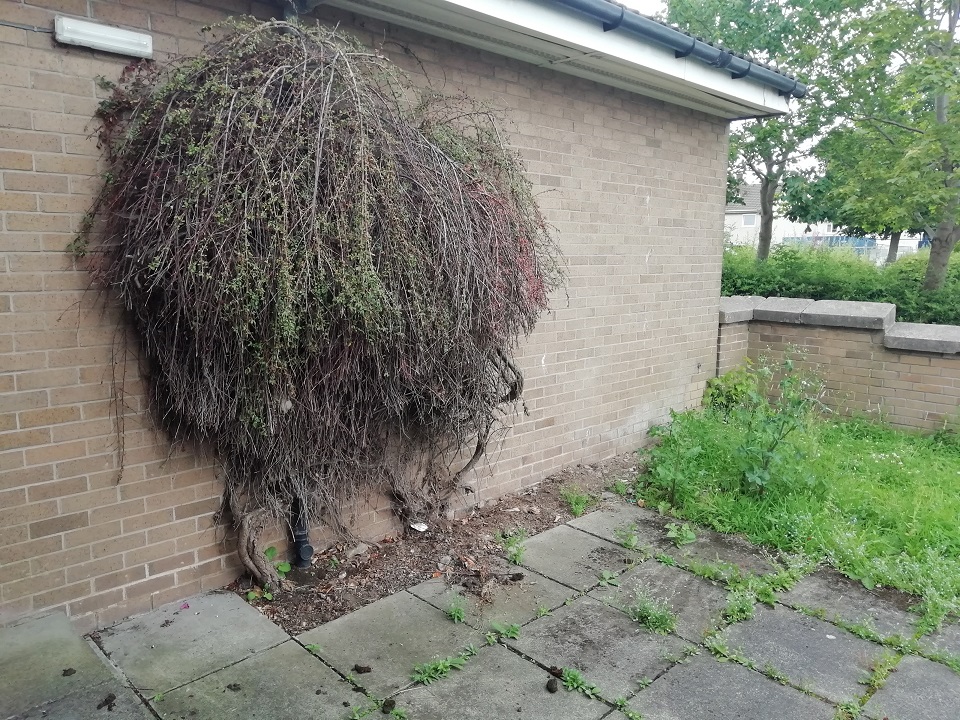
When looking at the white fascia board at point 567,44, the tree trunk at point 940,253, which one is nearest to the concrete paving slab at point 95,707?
the white fascia board at point 567,44

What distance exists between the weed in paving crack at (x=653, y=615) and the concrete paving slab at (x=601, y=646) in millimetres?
39

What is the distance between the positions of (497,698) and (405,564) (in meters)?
1.30

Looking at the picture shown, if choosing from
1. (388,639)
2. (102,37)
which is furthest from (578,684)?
(102,37)

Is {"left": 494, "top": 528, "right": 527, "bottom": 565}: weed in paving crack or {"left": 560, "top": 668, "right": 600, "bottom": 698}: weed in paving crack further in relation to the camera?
{"left": 494, "top": 528, "right": 527, "bottom": 565}: weed in paving crack

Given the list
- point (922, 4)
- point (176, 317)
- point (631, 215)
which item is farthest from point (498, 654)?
point (922, 4)

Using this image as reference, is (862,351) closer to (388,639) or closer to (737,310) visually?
(737,310)

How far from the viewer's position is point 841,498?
190 inches

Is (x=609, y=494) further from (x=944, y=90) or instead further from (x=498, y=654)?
Result: (x=944, y=90)

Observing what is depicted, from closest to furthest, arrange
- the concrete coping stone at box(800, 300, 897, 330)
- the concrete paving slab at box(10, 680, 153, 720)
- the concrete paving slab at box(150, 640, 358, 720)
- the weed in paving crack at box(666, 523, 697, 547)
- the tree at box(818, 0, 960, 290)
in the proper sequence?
the concrete paving slab at box(10, 680, 153, 720)
the concrete paving slab at box(150, 640, 358, 720)
the weed in paving crack at box(666, 523, 697, 547)
the concrete coping stone at box(800, 300, 897, 330)
the tree at box(818, 0, 960, 290)

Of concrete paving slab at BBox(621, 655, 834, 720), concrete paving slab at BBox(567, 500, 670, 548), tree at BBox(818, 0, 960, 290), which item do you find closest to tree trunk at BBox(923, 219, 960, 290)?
tree at BBox(818, 0, 960, 290)

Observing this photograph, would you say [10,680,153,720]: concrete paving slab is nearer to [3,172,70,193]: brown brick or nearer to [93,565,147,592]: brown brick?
[93,565,147,592]: brown brick

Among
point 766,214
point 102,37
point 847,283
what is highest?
point 766,214

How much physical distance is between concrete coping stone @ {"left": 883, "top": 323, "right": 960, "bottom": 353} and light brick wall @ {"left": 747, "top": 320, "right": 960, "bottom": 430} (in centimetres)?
7

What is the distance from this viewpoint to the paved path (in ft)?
8.69
